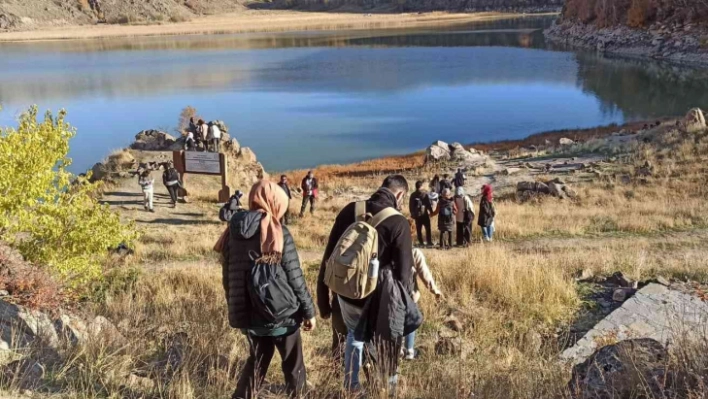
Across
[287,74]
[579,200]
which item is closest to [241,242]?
[579,200]

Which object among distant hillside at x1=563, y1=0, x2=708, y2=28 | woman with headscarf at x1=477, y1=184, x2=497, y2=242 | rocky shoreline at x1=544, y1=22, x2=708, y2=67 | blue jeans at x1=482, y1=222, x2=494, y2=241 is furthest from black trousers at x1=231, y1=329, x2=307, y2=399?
distant hillside at x1=563, y1=0, x2=708, y2=28

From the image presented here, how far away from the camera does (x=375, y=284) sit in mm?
3777

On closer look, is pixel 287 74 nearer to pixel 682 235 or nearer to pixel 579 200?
pixel 579 200

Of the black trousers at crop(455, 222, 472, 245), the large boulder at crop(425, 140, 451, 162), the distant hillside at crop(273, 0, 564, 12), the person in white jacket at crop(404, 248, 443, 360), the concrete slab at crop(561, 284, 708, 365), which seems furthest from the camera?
the distant hillside at crop(273, 0, 564, 12)

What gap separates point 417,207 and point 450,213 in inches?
28.9

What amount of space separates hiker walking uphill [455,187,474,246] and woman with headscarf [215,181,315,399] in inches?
291

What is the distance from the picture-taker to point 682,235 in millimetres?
11125

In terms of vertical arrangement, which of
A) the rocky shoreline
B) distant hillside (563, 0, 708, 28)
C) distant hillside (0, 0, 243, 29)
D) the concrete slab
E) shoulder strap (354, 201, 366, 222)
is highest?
distant hillside (0, 0, 243, 29)

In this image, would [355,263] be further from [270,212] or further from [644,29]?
[644,29]

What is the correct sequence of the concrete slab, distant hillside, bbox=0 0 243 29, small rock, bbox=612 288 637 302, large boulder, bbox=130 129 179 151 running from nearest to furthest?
the concrete slab → small rock, bbox=612 288 637 302 → large boulder, bbox=130 129 179 151 → distant hillside, bbox=0 0 243 29

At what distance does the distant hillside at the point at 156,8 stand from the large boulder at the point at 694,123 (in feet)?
384

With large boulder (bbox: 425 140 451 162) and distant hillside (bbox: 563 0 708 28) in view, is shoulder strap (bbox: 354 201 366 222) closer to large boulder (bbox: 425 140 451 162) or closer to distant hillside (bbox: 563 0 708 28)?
large boulder (bbox: 425 140 451 162)

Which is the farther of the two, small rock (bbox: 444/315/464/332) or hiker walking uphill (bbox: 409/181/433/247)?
hiker walking uphill (bbox: 409/181/433/247)

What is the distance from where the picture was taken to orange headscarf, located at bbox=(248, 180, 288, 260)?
138 inches
